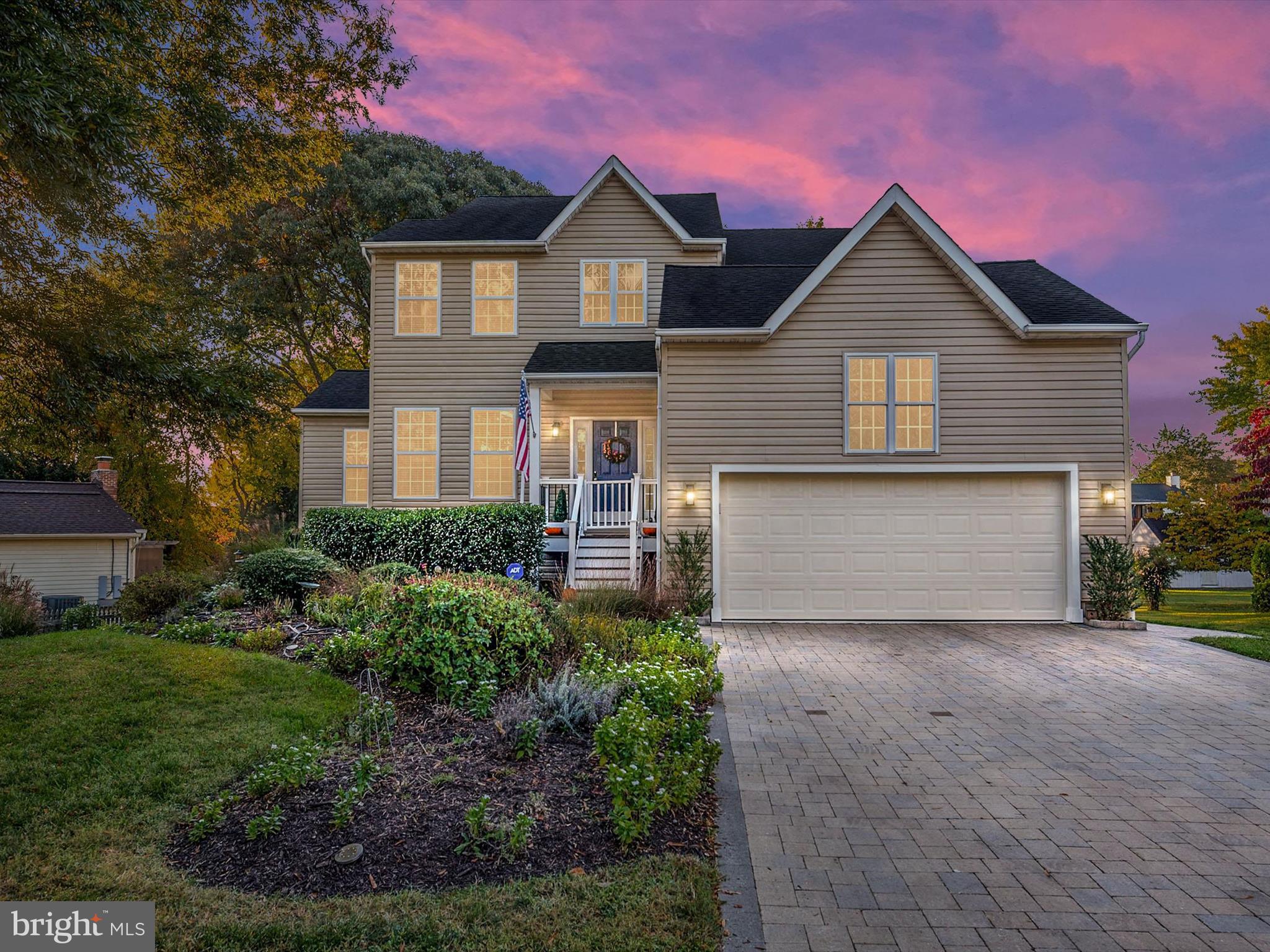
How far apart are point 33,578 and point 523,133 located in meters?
22.4

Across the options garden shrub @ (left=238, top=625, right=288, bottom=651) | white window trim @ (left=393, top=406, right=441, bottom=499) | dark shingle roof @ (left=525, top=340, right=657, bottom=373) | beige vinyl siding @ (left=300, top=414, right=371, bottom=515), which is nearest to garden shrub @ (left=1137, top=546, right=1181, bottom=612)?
dark shingle roof @ (left=525, top=340, right=657, bottom=373)

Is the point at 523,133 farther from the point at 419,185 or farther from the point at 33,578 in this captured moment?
the point at 33,578

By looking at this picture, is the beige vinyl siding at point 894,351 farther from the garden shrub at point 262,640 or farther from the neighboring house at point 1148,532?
the neighboring house at point 1148,532

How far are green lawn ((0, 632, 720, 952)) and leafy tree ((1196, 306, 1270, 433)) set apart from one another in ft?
87.0

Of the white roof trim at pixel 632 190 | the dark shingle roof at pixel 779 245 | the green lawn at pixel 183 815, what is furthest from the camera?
the dark shingle roof at pixel 779 245

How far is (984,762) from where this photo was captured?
5043mm

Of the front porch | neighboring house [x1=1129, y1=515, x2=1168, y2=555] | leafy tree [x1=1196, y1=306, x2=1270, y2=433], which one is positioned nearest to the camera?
the front porch

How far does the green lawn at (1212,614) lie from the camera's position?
12961 millimetres

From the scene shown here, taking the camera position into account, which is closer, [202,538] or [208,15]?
[208,15]

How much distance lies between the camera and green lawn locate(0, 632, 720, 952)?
2758mm

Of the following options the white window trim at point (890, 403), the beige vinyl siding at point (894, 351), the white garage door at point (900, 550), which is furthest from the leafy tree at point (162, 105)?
the white window trim at point (890, 403)

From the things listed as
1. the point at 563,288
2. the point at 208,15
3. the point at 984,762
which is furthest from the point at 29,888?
the point at 563,288

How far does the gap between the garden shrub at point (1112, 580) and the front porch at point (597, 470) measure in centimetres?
745

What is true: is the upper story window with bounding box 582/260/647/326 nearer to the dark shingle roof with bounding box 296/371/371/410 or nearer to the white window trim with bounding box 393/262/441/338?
the white window trim with bounding box 393/262/441/338
